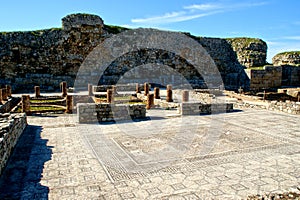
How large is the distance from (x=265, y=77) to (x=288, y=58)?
254 inches

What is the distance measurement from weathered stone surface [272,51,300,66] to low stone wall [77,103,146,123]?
26.3 m

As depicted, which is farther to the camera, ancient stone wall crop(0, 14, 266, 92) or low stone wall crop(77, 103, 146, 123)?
ancient stone wall crop(0, 14, 266, 92)

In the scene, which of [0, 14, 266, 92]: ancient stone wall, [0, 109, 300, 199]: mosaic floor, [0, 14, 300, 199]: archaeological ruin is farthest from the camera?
[0, 14, 266, 92]: ancient stone wall

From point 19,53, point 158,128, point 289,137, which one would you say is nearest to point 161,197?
point 158,128

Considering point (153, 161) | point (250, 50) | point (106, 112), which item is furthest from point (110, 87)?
point (250, 50)

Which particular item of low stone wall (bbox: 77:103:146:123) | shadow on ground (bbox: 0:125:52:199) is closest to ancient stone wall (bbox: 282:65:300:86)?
low stone wall (bbox: 77:103:146:123)

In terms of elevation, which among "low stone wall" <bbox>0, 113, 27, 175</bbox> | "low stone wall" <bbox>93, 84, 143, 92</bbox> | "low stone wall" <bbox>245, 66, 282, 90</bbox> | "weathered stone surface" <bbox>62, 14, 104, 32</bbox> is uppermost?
"weathered stone surface" <bbox>62, 14, 104, 32</bbox>

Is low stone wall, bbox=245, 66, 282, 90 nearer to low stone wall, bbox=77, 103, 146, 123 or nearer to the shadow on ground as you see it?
low stone wall, bbox=77, 103, 146, 123

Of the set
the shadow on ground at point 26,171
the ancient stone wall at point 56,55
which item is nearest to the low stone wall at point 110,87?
the ancient stone wall at point 56,55

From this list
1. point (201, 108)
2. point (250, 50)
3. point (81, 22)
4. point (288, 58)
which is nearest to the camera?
point (201, 108)

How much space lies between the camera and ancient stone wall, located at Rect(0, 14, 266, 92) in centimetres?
2544

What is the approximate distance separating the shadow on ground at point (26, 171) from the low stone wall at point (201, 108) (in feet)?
21.7

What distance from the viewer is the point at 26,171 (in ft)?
18.2

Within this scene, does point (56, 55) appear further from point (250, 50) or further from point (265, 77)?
point (250, 50)
